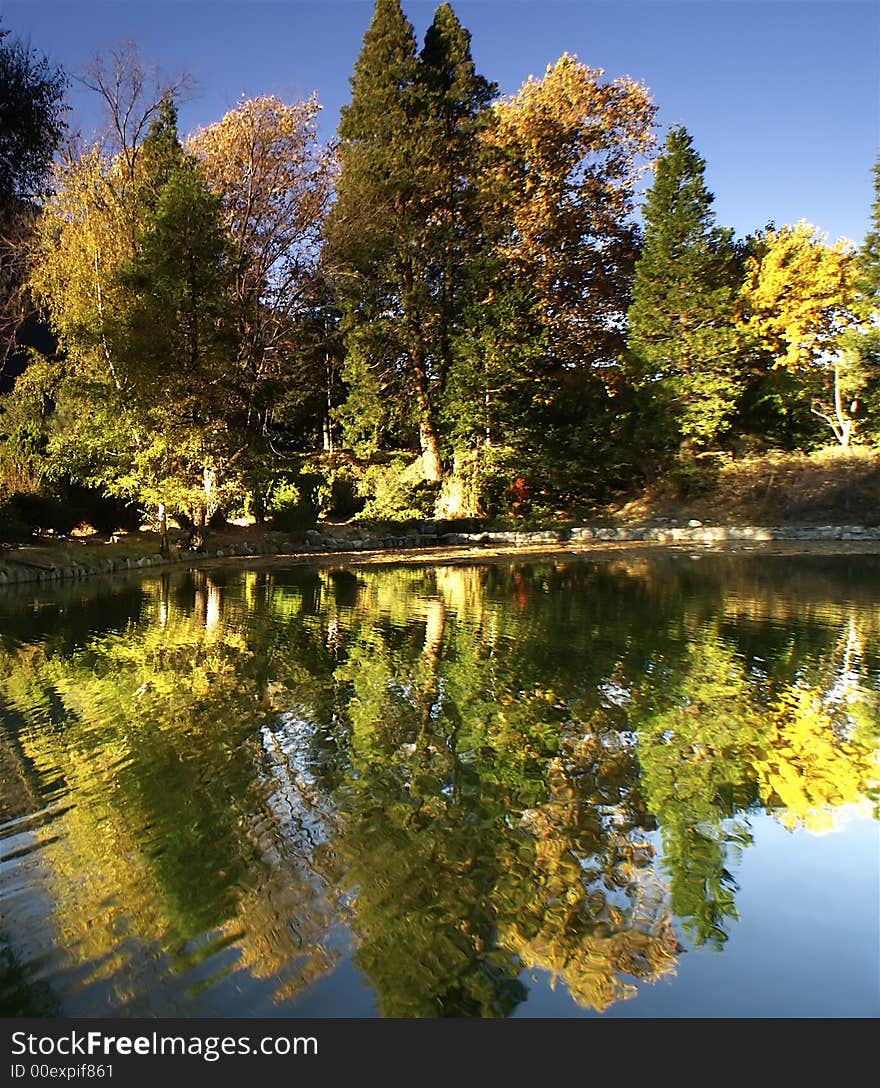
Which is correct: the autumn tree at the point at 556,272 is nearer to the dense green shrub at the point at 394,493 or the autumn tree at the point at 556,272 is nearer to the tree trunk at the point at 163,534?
the dense green shrub at the point at 394,493

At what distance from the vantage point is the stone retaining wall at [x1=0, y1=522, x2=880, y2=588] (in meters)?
16.3

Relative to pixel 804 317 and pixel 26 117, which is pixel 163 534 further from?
pixel 804 317

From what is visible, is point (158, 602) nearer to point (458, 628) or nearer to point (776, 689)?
point (458, 628)

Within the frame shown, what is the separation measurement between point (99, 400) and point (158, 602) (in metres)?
6.24

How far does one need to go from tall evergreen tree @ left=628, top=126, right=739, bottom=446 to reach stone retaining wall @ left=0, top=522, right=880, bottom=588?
361cm

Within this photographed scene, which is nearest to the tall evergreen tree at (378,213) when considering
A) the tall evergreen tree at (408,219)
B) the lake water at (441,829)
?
the tall evergreen tree at (408,219)

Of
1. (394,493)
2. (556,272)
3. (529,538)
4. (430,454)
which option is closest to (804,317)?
(556,272)

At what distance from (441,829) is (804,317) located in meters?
22.0

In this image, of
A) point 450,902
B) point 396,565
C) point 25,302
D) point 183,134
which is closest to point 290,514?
point 396,565

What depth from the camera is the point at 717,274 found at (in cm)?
2219

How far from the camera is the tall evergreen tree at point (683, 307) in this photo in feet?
70.2

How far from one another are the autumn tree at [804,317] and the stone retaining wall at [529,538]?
4763 mm

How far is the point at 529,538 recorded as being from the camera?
64.1 ft

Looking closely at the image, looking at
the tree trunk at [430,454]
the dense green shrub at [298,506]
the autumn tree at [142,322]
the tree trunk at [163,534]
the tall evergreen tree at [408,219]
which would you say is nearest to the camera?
the autumn tree at [142,322]
